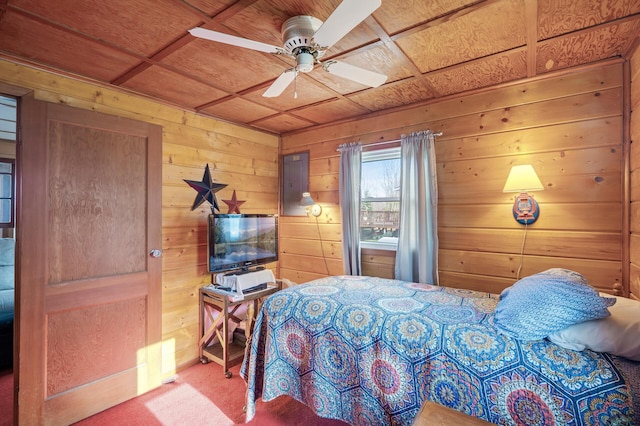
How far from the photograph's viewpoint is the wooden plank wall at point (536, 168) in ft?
6.62

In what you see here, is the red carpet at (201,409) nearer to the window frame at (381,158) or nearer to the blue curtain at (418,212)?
the blue curtain at (418,212)

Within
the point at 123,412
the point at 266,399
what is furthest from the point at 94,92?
the point at 266,399

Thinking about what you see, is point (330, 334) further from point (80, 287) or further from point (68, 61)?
point (68, 61)

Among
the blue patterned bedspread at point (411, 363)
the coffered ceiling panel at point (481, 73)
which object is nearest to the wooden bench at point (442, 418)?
the blue patterned bedspread at point (411, 363)

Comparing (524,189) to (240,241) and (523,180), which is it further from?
(240,241)

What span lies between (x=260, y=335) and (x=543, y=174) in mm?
2336

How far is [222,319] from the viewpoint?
279 cm

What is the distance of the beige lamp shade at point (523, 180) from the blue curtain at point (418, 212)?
1.89 ft

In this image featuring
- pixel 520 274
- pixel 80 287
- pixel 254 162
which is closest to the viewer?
pixel 80 287

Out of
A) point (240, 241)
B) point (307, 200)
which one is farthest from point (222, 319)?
point (307, 200)

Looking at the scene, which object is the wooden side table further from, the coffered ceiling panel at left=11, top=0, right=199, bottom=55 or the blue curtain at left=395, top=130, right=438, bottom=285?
the coffered ceiling panel at left=11, top=0, right=199, bottom=55

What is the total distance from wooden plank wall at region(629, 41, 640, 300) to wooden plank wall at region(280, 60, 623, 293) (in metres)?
0.10

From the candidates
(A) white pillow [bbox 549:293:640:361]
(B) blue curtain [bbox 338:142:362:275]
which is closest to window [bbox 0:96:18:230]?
(B) blue curtain [bbox 338:142:362:275]

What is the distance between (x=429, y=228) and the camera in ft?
8.57
